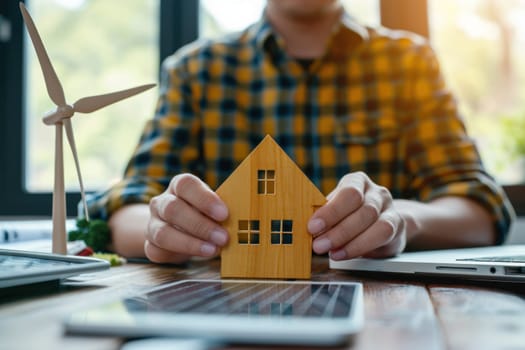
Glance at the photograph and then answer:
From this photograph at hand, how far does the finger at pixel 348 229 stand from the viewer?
719mm

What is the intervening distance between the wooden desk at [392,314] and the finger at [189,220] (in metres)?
0.08

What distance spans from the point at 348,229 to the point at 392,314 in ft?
0.83

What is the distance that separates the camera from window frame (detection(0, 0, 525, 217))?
78.6 inches

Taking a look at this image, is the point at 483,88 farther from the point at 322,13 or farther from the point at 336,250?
the point at 336,250

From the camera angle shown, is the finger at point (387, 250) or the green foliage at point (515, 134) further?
the green foliage at point (515, 134)

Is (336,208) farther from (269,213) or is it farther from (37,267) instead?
(37,267)

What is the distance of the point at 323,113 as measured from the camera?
1.44 metres

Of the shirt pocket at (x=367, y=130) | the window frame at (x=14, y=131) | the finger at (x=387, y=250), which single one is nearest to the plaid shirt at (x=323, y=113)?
the shirt pocket at (x=367, y=130)

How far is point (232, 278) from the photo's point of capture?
2.30ft

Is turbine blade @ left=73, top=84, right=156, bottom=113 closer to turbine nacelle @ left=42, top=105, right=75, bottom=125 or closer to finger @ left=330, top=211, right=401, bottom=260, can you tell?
turbine nacelle @ left=42, top=105, right=75, bottom=125

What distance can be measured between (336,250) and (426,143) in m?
0.73

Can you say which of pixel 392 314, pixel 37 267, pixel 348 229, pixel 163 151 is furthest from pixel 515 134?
pixel 37 267

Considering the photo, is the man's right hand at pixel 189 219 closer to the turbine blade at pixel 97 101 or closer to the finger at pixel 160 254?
the finger at pixel 160 254

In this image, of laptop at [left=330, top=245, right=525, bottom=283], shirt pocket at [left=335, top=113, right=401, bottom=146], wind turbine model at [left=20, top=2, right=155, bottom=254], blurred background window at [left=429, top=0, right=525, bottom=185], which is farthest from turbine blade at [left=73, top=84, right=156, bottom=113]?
blurred background window at [left=429, top=0, right=525, bottom=185]
